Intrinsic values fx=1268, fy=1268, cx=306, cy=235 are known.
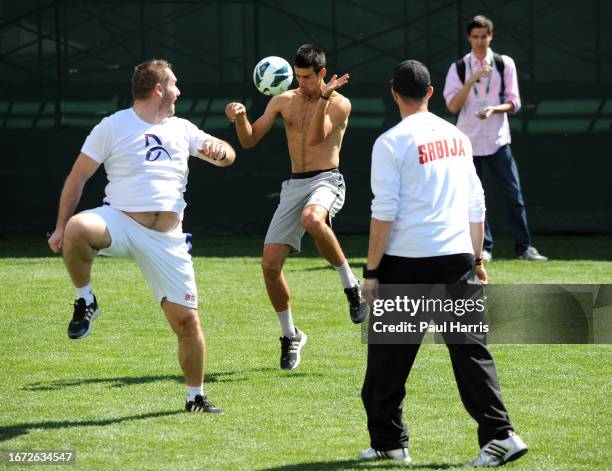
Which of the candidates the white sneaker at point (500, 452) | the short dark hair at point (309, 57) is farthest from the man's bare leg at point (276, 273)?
the white sneaker at point (500, 452)

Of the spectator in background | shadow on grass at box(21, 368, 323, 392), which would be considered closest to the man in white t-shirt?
shadow on grass at box(21, 368, 323, 392)

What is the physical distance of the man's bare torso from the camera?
9297mm

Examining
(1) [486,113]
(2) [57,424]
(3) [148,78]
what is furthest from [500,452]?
(1) [486,113]

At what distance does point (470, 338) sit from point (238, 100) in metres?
11.2

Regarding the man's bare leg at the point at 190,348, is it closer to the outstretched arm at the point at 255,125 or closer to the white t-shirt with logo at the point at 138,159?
the white t-shirt with logo at the point at 138,159

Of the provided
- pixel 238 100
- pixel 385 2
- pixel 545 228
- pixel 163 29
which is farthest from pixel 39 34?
pixel 545 228

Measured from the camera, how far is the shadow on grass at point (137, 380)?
818cm

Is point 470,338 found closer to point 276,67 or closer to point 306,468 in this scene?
point 306,468

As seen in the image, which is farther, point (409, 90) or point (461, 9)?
point (461, 9)

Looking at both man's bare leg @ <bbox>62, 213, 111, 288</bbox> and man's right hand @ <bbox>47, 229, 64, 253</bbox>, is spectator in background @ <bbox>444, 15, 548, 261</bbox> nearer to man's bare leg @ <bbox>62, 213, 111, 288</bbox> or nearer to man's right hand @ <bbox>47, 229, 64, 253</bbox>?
man's bare leg @ <bbox>62, 213, 111, 288</bbox>

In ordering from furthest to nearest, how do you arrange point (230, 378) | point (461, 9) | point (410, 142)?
point (461, 9), point (230, 378), point (410, 142)

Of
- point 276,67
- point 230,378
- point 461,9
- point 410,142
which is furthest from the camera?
point 461,9

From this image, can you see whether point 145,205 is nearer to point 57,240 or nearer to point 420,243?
point 57,240

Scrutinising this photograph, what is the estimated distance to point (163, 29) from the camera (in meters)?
16.9
